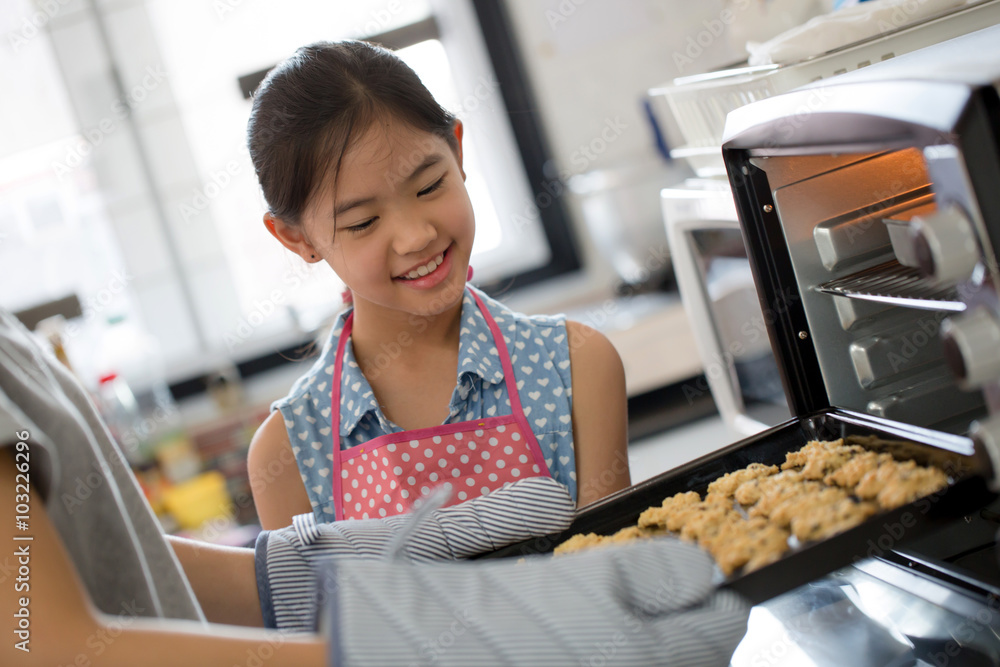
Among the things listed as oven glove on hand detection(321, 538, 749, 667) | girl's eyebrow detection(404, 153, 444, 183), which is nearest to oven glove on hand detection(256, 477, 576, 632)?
oven glove on hand detection(321, 538, 749, 667)

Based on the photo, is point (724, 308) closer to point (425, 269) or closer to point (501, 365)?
point (501, 365)

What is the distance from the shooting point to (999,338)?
0.55m

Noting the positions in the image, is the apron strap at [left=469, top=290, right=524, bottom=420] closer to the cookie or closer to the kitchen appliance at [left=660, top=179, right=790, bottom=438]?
the kitchen appliance at [left=660, top=179, right=790, bottom=438]

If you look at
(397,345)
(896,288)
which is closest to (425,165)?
(397,345)

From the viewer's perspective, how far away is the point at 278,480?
46.1 inches

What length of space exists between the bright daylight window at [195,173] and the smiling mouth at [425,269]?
6.12 feet

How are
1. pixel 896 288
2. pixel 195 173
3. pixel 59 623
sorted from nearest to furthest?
pixel 59 623, pixel 896 288, pixel 195 173

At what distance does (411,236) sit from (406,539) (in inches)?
15.0

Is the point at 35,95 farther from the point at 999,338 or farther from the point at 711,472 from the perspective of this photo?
the point at 999,338

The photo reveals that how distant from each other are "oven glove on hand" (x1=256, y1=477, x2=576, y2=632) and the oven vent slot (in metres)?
0.36

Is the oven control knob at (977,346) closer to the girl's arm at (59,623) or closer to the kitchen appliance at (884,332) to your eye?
the kitchen appliance at (884,332)

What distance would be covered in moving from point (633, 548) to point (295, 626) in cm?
40

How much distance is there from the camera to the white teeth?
1.06m

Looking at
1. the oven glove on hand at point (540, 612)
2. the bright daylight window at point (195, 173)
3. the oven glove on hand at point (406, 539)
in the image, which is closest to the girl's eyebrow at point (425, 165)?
the oven glove on hand at point (406, 539)
